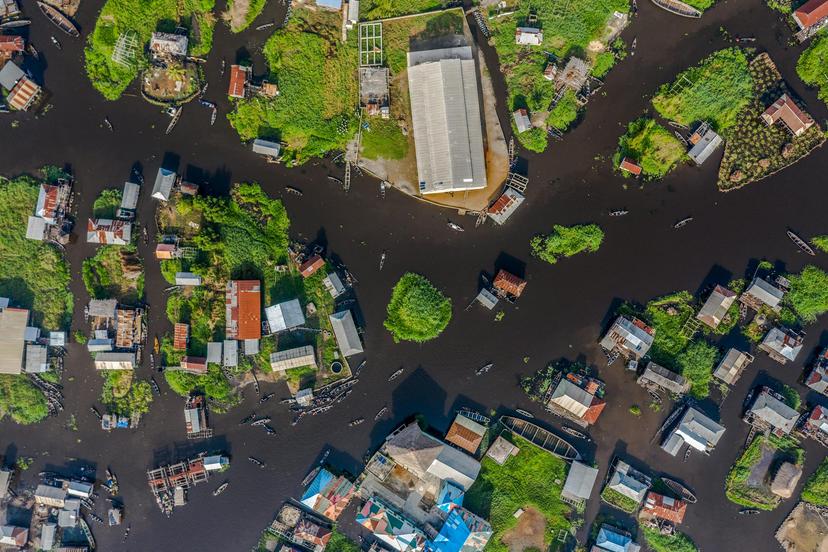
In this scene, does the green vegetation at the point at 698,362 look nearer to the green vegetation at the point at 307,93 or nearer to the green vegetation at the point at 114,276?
the green vegetation at the point at 307,93

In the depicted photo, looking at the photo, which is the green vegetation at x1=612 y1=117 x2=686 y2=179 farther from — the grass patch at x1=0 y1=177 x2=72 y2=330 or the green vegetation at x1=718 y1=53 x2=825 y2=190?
the grass patch at x1=0 y1=177 x2=72 y2=330

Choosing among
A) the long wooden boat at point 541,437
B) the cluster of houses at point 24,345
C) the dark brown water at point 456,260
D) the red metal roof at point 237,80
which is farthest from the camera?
the long wooden boat at point 541,437

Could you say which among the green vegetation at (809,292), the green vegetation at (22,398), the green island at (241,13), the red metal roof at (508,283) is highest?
the green island at (241,13)

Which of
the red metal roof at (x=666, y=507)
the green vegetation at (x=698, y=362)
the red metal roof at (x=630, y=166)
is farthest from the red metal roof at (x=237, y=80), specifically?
the red metal roof at (x=666, y=507)

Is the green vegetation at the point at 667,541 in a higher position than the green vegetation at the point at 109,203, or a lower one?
lower

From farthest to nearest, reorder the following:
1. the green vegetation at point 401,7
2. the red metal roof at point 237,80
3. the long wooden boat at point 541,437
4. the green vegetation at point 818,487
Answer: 1. the green vegetation at point 818,487
2. the long wooden boat at point 541,437
3. the green vegetation at point 401,7
4. the red metal roof at point 237,80

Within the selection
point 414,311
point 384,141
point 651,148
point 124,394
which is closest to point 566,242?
point 651,148

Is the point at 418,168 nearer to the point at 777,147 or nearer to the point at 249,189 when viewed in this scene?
the point at 249,189

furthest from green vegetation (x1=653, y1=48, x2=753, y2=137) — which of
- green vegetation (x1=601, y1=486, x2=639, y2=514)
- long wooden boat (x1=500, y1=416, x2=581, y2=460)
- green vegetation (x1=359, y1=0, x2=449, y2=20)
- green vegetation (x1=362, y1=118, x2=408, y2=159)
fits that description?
green vegetation (x1=601, y1=486, x2=639, y2=514)
